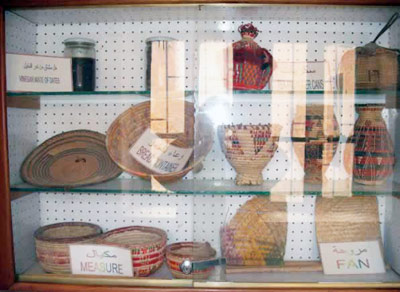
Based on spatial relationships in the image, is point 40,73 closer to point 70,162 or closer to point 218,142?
point 70,162

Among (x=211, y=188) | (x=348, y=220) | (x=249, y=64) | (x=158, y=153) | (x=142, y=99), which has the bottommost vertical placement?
(x=348, y=220)

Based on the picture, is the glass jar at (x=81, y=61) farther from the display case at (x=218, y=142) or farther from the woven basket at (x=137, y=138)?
the woven basket at (x=137, y=138)

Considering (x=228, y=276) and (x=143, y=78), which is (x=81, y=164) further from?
(x=228, y=276)

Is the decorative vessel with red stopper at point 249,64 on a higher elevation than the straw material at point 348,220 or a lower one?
higher

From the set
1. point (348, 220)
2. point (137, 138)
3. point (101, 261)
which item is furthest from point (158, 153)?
point (348, 220)

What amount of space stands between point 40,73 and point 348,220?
1342 millimetres

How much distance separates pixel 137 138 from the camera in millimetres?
1582

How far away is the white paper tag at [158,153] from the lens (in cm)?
155

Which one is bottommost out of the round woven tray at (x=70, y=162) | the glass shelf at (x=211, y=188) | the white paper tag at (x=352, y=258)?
the white paper tag at (x=352, y=258)

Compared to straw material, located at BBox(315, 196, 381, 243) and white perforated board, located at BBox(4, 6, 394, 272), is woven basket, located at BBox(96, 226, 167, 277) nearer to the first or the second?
white perforated board, located at BBox(4, 6, 394, 272)

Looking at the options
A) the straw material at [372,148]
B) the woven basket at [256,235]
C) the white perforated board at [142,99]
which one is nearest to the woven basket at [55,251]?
the white perforated board at [142,99]

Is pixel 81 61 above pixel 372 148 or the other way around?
above

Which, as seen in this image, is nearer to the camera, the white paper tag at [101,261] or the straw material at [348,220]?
the white paper tag at [101,261]

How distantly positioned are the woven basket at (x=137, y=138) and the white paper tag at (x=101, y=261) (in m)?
0.30
